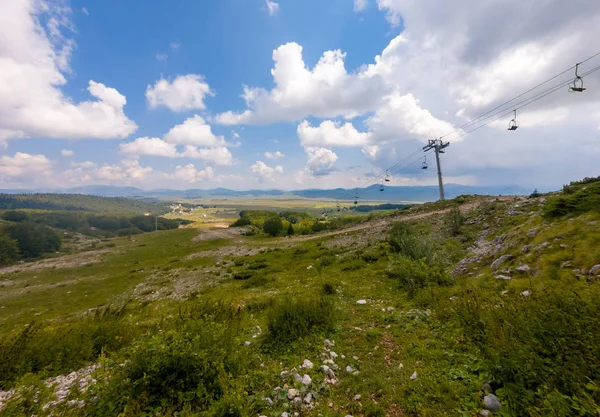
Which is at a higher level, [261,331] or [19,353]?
[19,353]

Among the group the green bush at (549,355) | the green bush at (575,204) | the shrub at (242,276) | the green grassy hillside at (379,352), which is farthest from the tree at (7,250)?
the green bush at (575,204)

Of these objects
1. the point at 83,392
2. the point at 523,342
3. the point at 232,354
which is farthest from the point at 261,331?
the point at 523,342

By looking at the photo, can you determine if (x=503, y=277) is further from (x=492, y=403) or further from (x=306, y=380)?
(x=306, y=380)

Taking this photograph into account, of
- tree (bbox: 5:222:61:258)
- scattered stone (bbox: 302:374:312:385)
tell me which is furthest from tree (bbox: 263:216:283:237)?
tree (bbox: 5:222:61:258)

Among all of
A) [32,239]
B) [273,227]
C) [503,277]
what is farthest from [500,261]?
[32,239]

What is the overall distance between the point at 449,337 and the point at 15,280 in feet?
274

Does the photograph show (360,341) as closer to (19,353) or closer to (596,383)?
(596,383)

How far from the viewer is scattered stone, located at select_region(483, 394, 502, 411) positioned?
4.55m

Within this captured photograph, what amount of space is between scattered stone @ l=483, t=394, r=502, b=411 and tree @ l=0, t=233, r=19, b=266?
12251 cm

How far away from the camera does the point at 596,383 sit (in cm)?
375

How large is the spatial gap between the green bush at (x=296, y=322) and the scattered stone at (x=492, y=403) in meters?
5.20

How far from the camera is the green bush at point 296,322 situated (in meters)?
8.60

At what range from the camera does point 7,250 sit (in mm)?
84062

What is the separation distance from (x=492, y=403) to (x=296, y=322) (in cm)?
568
